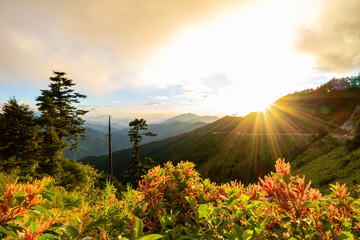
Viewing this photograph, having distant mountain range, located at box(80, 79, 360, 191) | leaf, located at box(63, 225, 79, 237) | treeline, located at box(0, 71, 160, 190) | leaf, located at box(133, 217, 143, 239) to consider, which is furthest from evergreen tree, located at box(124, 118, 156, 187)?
leaf, located at box(133, 217, 143, 239)

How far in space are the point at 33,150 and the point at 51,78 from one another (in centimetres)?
1425

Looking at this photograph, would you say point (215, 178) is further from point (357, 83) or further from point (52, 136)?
point (357, 83)

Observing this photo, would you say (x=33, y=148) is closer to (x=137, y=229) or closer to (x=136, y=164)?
(x=136, y=164)

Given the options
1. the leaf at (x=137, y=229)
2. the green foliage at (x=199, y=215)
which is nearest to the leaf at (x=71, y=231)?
the green foliage at (x=199, y=215)

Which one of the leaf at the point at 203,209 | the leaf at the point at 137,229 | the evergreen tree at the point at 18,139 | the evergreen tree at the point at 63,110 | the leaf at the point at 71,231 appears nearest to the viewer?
the leaf at the point at 137,229

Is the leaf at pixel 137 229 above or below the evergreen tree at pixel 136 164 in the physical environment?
above

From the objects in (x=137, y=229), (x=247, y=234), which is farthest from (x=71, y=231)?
(x=247, y=234)

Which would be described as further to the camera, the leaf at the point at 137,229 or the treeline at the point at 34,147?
the treeline at the point at 34,147

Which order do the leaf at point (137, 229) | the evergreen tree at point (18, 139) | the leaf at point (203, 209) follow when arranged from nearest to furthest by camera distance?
the leaf at point (137, 229)
the leaf at point (203, 209)
the evergreen tree at point (18, 139)

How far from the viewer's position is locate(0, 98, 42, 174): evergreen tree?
43.3 ft

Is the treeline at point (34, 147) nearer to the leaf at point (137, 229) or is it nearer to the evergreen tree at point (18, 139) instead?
A: the evergreen tree at point (18, 139)

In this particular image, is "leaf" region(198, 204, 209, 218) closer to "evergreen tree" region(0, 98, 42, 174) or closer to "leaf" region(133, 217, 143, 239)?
"leaf" region(133, 217, 143, 239)

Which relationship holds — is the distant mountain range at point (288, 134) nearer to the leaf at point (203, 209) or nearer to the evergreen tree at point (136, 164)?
the evergreen tree at point (136, 164)

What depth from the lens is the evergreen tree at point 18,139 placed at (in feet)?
43.3
